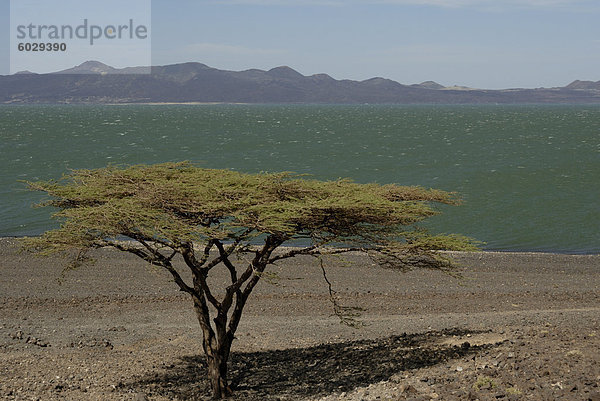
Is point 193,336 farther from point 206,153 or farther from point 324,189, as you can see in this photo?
point 206,153

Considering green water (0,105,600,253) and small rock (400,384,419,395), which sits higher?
small rock (400,384,419,395)

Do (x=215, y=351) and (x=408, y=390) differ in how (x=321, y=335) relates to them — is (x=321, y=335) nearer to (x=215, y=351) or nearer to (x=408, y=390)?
(x=215, y=351)

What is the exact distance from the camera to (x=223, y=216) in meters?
13.6

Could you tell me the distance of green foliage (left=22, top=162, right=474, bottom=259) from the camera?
1285 centimetres

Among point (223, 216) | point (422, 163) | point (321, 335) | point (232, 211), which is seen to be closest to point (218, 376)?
point (223, 216)

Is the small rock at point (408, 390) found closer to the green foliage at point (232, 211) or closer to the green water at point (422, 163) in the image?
the green foliage at point (232, 211)

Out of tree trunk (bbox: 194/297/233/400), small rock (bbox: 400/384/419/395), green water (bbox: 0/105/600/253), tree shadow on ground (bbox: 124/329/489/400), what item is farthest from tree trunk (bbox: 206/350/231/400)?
green water (bbox: 0/105/600/253)

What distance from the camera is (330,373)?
15.8 metres

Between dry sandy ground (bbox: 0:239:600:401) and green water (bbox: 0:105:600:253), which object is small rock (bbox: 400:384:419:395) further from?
green water (bbox: 0:105:600:253)

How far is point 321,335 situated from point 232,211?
25.7 ft

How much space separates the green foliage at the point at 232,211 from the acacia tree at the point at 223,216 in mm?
20

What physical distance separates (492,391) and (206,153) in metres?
72.4

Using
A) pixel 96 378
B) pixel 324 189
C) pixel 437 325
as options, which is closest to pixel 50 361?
pixel 96 378

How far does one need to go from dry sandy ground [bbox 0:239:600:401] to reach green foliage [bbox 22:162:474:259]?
2489 millimetres
